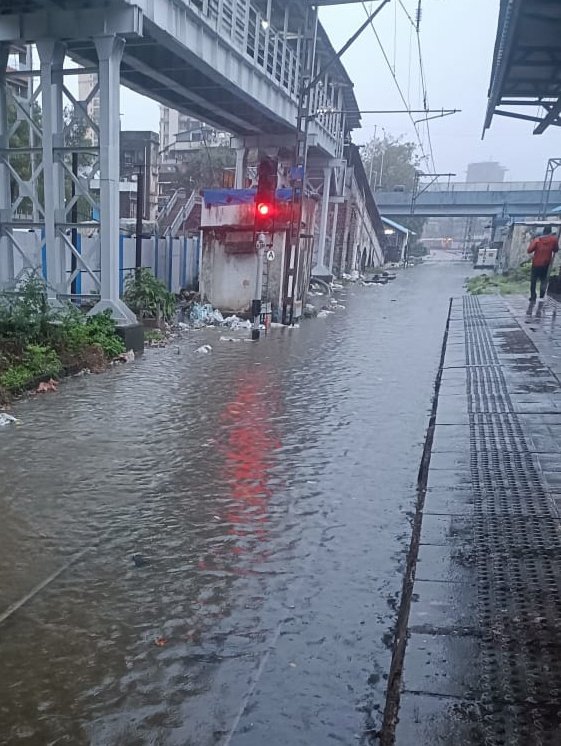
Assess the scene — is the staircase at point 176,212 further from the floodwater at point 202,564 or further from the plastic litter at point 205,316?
the floodwater at point 202,564

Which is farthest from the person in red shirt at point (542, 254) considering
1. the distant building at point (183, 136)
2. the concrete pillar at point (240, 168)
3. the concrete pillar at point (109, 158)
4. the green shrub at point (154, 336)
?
the distant building at point (183, 136)

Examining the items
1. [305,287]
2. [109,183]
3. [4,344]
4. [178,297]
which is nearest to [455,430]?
[4,344]

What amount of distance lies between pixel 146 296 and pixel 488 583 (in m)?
12.2

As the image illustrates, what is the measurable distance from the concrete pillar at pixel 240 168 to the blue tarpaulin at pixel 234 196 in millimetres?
9797

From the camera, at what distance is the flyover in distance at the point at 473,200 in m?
55.6

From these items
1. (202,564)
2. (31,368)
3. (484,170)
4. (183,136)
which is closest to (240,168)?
(31,368)

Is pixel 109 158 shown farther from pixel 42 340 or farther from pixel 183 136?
pixel 183 136

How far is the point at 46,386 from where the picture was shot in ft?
26.8

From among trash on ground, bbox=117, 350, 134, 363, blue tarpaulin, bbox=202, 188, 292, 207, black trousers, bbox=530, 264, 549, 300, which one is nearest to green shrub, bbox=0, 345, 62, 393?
trash on ground, bbox=117, 350, 134, 363

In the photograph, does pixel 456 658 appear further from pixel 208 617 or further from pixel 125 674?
pixel 125 674

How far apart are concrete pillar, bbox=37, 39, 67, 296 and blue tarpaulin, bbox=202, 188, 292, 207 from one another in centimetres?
509

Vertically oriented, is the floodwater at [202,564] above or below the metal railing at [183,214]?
below

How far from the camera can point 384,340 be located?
13.3m

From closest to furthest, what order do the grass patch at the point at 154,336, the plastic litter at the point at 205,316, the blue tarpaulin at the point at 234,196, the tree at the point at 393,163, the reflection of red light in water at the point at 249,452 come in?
the reflection of red light in water at the point at 249,452
the grass patch at the point at 154,336
the blue tarpaulin at the point at 234,196
the plastic litter at the point at 205,316
the tree at the point at 393,163
